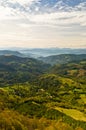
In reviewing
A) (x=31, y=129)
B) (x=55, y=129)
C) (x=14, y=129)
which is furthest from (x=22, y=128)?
(x=55, y=129)

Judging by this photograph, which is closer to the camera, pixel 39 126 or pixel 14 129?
pixel 14 129

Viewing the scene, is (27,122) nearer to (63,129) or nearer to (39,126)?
(39,126)

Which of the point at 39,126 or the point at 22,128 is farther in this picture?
the point at 39,126

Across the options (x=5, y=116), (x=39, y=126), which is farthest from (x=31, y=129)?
(x=5, y=116)

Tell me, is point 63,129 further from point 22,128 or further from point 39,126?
point 22,128

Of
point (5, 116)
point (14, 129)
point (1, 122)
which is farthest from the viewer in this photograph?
point (5, 116)

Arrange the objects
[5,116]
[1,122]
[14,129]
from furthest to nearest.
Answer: [5,116], [1,122], [14,129]

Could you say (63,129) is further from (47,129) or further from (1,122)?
(1,122)

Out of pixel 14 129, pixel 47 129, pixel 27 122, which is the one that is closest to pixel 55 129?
pixel 47 129
